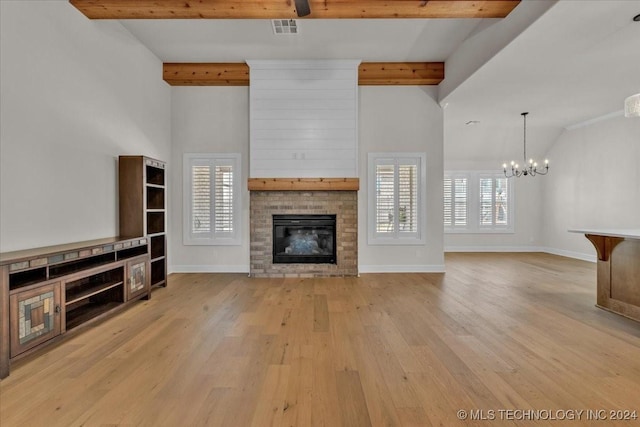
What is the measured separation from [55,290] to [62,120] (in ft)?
6.00

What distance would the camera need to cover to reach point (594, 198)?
7.20m

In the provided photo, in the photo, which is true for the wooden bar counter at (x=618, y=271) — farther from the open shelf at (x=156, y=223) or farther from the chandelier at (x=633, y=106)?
the open shelf at (x=156, y=223)

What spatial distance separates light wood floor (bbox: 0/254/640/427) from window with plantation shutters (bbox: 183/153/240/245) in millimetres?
1766

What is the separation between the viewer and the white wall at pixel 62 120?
284 centimetres

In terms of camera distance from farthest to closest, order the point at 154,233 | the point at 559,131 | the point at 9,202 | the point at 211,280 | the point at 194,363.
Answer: the point at 559,131 → the point at 211,280 → the point at 154,233 → the point at 9,202 → the point at 194,363

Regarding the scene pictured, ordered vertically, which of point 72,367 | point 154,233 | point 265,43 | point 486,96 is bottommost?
point 72,367

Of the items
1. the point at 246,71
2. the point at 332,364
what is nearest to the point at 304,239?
the point at 246,71

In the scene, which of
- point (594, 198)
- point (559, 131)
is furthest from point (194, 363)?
point (559, 131)

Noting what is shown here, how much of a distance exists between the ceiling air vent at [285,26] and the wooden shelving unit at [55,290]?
3379 mm

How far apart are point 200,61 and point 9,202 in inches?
151

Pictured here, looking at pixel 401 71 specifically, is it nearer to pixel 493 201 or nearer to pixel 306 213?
pixel 306 213

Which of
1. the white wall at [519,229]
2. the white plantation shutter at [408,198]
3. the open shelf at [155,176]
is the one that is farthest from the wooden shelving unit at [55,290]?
the white wall at [519,229]

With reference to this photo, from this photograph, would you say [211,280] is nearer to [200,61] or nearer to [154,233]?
[154,233]

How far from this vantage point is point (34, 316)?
2535 millimetres
